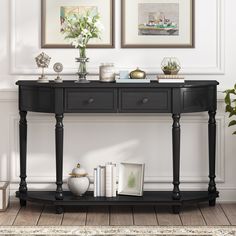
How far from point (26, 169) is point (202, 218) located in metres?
1.30

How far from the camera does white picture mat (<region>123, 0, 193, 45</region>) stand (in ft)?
16.7

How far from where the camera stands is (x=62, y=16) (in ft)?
16.7

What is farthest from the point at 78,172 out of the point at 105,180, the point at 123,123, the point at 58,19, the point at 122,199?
the point at 58,19

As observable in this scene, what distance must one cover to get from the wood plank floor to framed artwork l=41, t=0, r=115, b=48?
3.74ft

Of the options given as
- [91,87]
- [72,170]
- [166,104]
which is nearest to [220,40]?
[166,104]

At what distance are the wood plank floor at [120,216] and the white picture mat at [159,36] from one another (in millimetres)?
1153

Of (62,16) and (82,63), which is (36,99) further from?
(62,16)

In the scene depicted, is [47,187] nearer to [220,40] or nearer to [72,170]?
[72,170]

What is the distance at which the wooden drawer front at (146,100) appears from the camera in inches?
186

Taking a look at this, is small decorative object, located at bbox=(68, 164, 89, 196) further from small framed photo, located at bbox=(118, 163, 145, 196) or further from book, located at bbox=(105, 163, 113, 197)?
small framed photo, located at bbox=(118, 163, 145, 196)

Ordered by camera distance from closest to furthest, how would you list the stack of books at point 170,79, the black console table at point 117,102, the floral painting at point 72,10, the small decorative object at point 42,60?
the black console table at point 117,102
the stack of books at point 170,79
the small decorative object at point 42,60
the floral painting at point 72,10

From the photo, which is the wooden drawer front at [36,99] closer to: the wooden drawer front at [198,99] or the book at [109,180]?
the book at [109,180]

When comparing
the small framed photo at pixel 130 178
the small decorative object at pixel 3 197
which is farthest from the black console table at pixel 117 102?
the small decorative object at pixel 3 197

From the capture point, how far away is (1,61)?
512 centimetres
